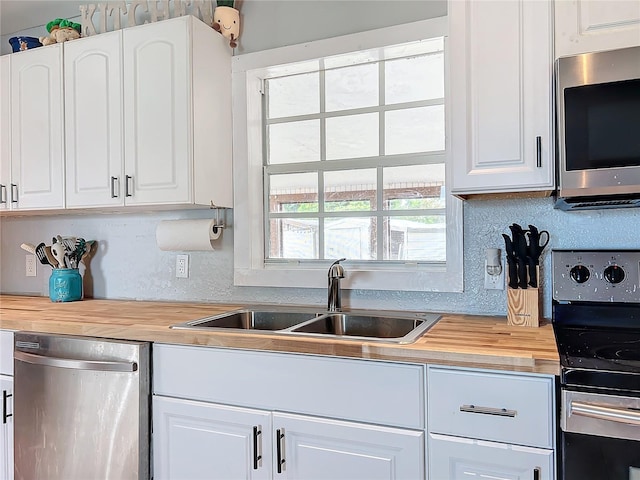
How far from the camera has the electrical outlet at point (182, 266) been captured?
2.41m

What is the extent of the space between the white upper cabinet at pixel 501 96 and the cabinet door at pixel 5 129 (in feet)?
7.15

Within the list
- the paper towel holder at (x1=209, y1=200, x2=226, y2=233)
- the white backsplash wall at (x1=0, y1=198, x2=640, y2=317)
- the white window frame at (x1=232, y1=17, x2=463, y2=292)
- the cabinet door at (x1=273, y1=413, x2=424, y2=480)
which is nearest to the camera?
the cabinet door at (x1=273, y1=413, x2=424, y2=480)

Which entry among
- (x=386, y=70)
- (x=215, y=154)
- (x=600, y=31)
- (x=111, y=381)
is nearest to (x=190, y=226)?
(x=215, y=154)

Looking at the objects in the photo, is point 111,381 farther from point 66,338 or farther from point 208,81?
point 208,81

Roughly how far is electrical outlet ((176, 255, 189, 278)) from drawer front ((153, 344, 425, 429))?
2.47 ft

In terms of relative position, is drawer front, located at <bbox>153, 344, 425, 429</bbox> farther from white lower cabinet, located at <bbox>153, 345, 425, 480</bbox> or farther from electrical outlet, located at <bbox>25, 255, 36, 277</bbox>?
electrical outlet, located at <bbox>25, 255, 36, 277</bbox>

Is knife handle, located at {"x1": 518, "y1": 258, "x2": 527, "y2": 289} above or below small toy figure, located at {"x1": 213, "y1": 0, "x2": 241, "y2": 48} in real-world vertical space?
below

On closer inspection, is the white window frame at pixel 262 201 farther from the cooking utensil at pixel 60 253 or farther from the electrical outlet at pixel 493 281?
the cooking utensil at pixel 60 253

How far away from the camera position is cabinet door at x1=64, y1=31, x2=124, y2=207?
7.20ft

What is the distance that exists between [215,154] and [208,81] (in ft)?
1.04

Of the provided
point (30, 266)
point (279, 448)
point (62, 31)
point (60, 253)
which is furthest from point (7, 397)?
point (62, 31)

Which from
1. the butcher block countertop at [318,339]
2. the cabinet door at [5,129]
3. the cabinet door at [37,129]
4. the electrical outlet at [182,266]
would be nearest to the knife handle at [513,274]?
the butcher block countertop at [318,339]

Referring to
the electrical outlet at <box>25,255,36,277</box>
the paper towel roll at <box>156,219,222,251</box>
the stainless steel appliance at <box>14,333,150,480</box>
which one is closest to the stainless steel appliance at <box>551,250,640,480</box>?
the stainless steel appliance at <box>14,333,150,480</box>

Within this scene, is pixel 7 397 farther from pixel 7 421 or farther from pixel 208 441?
pixel 208 441
